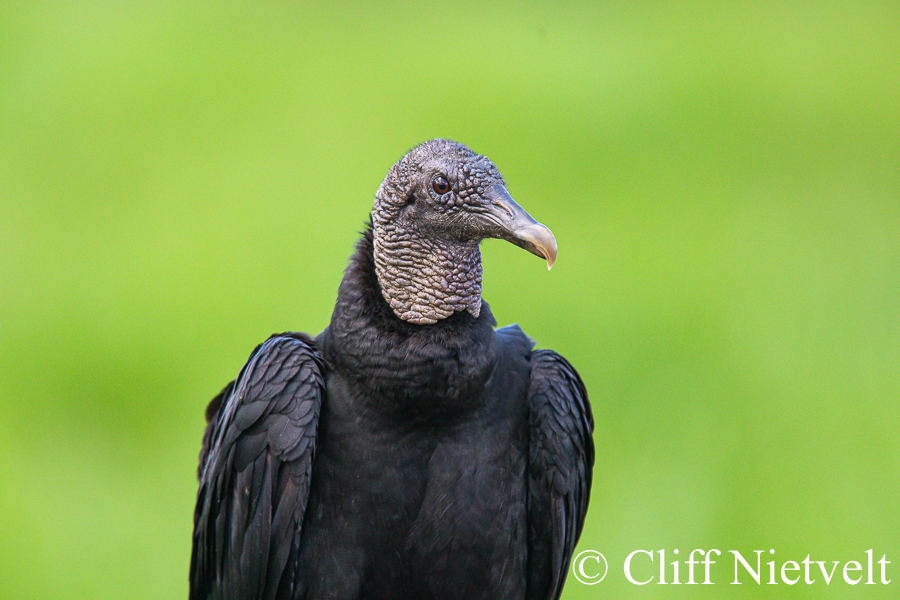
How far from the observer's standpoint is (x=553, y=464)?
310 cm

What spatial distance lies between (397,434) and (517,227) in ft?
2.52

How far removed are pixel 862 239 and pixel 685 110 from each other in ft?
7.03

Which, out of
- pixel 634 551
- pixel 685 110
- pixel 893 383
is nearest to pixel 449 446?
pixel 634 551

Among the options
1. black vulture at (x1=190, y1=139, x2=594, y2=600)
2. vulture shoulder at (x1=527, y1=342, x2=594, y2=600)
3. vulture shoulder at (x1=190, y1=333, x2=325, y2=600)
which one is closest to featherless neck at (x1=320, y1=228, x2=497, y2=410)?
black vulture at (x1=190, y1=139, x2=594, y2=600)

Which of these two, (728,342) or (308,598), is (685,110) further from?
(308,598)

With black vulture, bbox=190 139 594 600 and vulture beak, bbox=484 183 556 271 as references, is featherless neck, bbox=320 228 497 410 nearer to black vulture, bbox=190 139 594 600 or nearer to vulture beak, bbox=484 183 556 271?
black vulture, bbox=190 139 594 600

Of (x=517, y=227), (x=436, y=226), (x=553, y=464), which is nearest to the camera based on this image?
(x=517, y=227)

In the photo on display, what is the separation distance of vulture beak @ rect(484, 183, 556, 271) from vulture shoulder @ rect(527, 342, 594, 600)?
0.59 m

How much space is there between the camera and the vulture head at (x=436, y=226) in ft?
9.14

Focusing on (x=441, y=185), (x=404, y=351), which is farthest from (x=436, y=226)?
(x=404, y=351)


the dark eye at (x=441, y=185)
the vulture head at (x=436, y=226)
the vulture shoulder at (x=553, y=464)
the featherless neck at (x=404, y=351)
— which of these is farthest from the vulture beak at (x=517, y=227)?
the vulture shoulder at (x=553, y=464)

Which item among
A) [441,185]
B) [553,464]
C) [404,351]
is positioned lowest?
[553,464]

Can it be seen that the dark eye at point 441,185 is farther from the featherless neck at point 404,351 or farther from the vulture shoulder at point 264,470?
the vulture shoulder at point 264,470

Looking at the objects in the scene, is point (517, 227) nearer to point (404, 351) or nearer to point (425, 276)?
point (425, 276)
